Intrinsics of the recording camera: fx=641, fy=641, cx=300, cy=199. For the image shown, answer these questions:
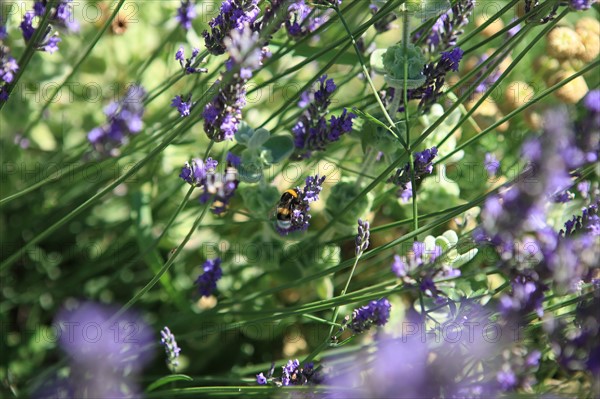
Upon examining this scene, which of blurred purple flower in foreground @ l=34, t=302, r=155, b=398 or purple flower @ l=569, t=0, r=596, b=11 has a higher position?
purple flower @ l=569, t=0, r=596, b=11

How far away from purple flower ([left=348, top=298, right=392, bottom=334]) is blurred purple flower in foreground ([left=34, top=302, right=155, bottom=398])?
1.44ft

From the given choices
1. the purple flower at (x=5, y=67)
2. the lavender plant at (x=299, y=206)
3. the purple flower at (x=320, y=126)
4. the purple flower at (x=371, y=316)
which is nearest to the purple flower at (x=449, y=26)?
the lavender plant at (x=299, y=206)

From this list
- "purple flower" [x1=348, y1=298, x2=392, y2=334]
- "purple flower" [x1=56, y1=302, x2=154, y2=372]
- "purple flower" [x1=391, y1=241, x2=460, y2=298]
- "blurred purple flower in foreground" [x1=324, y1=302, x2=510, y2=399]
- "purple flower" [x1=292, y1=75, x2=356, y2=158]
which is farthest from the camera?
"purple flower" [x1=292, y1=75, x2=356, y2=158]

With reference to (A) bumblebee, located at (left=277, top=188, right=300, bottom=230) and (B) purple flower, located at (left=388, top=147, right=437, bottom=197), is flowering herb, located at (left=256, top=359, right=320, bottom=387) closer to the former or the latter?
(A) bumblebee, located at (left=277, top=188, right=300, bottom=230)

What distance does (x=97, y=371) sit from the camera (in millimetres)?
916

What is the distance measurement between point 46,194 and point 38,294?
0.30 m

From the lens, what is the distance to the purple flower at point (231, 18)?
3.93 feet

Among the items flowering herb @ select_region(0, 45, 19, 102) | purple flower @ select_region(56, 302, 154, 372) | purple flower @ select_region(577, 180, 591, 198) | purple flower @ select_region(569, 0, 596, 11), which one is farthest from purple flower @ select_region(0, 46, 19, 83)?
purple flower @ select_region(577, 180, 591, 198)

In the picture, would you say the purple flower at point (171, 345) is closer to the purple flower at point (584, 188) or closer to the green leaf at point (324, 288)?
the green leaf at point (324, 288)

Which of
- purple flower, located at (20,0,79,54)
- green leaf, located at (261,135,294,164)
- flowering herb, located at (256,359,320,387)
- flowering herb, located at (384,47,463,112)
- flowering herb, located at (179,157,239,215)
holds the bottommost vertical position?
flowering herb, located at (256,359,320,387)

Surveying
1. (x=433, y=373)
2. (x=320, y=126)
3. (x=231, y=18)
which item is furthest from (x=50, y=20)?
(x=433, y=373)

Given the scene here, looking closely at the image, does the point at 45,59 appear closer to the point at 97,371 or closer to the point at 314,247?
the point at 314,247

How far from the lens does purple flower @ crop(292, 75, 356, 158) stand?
1405 millimetres

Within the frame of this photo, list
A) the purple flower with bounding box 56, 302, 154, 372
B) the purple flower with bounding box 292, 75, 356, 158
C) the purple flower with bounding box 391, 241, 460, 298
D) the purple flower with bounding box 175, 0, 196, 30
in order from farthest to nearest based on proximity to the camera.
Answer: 1. the purple flower with bounding box 175, 0, 196, 30
2. the purple flower with bounding box 292, 75, 356, 158
3. the purple flower with bounding box 56, 302, 154, 372
4. the purple flower with bounding box 391, 241, 460, 298
